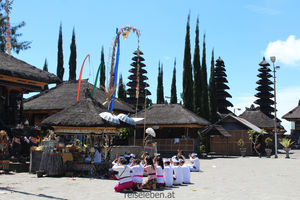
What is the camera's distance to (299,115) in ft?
175

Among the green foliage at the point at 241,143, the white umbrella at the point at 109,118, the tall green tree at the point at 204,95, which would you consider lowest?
the green foliage at the point at 241,143

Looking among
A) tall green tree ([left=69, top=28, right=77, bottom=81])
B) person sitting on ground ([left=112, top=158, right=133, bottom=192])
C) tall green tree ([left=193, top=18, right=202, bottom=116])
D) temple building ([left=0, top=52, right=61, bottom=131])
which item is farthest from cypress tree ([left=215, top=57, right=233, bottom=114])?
person sitting on ground ([left=112, top=158, right=133, bottom=192])

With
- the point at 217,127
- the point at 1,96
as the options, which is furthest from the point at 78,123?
the point at 217,127

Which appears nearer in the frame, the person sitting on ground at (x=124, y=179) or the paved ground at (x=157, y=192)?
the paved ground at (x=157, y=192)

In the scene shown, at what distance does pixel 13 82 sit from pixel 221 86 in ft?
144

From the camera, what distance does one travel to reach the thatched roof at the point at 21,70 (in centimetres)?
1716

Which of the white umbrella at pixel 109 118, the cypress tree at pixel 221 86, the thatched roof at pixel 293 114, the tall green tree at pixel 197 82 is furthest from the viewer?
the cypress tree at pixel 221 86

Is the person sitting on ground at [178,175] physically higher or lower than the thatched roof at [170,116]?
lower

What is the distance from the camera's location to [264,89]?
60469 mm

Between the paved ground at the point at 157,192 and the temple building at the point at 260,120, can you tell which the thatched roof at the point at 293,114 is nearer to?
the temple building at the point at 260,120

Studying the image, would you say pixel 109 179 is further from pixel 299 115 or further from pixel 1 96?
pixel 299 115

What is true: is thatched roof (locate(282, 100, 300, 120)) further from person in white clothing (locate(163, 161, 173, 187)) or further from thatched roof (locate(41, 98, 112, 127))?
person in white clothing (locate(163, 161, 173, 187))

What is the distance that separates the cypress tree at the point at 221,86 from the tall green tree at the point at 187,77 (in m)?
14.7

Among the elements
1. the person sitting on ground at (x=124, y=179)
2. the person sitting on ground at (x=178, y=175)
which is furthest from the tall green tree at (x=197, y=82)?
the person sitting on ground at (x=124, y=179)
